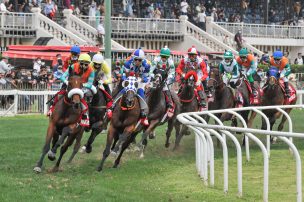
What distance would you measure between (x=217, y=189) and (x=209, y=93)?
6559mm

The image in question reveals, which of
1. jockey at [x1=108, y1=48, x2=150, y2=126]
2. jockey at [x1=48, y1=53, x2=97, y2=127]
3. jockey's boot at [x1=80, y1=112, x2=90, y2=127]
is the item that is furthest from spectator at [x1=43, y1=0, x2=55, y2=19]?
jockey's boot at [x1=80, y1=112, x2=90, y2=127]

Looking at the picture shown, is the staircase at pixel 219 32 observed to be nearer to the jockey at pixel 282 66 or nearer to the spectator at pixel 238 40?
the spectator at pixel 238 40

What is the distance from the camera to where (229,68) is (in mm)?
19016

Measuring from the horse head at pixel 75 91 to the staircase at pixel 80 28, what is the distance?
21842mm

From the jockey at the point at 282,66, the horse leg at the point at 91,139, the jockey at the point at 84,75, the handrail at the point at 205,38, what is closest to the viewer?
the jockey at the point at 84,75

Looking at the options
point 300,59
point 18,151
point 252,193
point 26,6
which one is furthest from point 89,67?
point 300,59

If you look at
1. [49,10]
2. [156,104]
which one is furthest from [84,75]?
[49,10]

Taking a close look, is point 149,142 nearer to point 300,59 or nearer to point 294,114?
point 294,114

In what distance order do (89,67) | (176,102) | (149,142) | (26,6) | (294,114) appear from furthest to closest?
1. (26,6)
2. (294,114)
3. (149,142)
4. (176,102)
5. (89,67)

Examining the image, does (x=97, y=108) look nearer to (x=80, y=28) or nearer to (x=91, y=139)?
(x=91, y=139)

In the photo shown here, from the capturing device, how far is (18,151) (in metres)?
16.3

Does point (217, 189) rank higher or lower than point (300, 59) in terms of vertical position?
lower

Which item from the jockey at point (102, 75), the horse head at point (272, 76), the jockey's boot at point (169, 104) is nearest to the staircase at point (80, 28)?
the horse head at point (272, 76)

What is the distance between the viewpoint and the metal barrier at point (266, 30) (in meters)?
42.5
